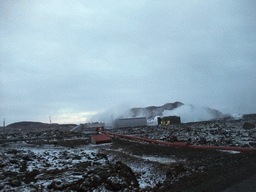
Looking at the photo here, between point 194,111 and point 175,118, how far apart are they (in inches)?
969

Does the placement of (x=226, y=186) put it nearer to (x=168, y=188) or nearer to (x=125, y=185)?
(x=168, y=188)

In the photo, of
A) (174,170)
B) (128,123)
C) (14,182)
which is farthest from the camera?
(128,123)

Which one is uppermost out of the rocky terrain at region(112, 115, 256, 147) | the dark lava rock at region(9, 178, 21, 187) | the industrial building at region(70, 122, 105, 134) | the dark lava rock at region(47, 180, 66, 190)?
the dark lava rock at region(9, 178, 21, 187)

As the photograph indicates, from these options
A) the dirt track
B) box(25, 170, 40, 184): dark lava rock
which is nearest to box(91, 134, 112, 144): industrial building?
the dirt track

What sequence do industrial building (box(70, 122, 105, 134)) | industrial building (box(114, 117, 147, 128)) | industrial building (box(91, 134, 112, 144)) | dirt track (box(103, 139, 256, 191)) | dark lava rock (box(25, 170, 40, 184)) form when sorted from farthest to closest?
industrial building (box(114, 117, 147, 128))
industrial building (box(70, 122, 105, 134))
industrial building (box(91, 134, 112, 144))
dark lava rock (box(25, 170, 40, 184))
dirt track (box(103, 139, 256, 191))

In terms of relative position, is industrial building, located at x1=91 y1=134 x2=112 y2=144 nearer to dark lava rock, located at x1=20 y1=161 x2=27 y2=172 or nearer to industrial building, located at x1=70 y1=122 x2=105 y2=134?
dark lava rock, located at x1=20 y1=161 x2=27 y2=172

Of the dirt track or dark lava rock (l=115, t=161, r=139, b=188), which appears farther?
dark lava rock (l=115, t=161, r=139, b=188)

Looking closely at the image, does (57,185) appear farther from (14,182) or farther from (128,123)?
(128,123)

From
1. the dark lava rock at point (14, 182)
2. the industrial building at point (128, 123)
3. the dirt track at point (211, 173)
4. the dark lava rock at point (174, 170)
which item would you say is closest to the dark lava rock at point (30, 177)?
the dark lava rock at point (14, 182)

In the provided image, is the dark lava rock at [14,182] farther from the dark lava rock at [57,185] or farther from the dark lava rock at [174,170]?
the dark lava rock at [174,170]

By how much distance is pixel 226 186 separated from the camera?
5098 mm

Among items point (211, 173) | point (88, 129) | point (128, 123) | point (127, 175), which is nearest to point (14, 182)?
point (127, 175)

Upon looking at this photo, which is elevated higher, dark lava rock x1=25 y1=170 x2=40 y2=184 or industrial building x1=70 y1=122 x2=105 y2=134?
dark lava rock x1=25 y1=170 x2=40 y2=184

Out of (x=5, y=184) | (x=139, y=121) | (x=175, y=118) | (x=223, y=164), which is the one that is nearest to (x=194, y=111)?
(x=175, y=118)
